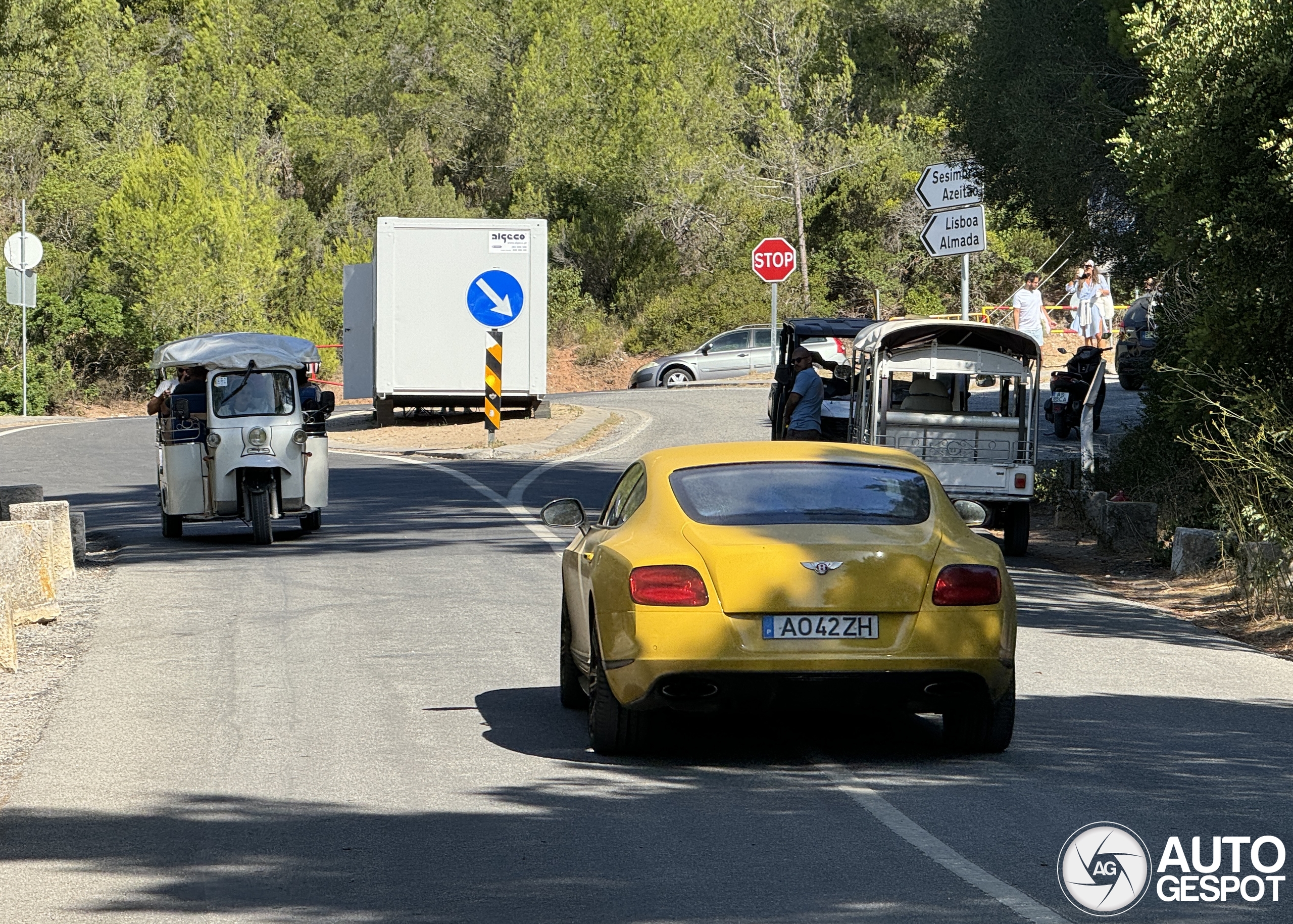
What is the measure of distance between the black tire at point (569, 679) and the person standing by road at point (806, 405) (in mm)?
9832

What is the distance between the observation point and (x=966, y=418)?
17.1 meters

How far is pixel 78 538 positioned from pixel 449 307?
16.0 meters

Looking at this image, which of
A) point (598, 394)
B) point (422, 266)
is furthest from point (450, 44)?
point (422, 266)

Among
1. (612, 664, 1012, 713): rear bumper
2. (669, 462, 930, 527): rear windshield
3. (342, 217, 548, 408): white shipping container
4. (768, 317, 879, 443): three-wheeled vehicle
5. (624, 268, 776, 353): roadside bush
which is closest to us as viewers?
(612, 664, 1012, 713): rear bumper

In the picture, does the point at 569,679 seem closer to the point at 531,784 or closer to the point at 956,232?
the point at 531,784

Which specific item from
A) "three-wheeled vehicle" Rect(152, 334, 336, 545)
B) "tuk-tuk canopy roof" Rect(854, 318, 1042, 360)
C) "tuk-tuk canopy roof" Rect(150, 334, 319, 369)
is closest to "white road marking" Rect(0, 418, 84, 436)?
"tuk-tuk canopy roof" Rect(150, 334, 319, 369)

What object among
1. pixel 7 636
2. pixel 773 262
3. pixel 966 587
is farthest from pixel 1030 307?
pixel 966 587

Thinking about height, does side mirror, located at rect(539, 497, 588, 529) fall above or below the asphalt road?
above

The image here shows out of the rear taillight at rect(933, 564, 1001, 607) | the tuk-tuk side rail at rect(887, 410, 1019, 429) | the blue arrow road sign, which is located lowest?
the rear taillight at rect(933, 564, 1001, 607)

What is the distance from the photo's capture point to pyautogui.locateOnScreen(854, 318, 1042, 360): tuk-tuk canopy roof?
16.9 meters

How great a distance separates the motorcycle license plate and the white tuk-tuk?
924 centimetres

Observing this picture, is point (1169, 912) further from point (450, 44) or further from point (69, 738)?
point (450, 44)

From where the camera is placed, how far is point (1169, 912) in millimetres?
5656

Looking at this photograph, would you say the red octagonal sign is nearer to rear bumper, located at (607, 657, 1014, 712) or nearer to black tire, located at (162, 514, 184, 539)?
black tire, located at (162, 514, 184, 539)
